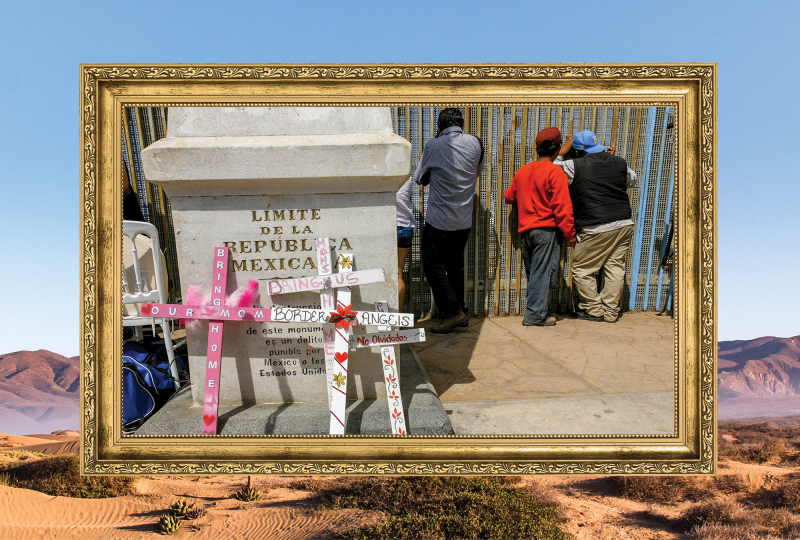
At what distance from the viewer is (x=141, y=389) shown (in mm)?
2916

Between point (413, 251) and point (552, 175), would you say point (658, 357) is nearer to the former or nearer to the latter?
point (552, 175)

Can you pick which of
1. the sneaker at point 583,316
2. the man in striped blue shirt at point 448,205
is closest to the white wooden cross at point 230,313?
the man in striped blue shirt at point 448,205

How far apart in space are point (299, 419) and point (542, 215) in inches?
128

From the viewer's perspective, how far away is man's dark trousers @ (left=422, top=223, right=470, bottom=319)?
15.3 feet

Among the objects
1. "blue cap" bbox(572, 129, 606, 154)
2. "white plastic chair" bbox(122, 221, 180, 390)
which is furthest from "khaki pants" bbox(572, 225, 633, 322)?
"white plastic chair" bbox(122, 221, 180, 390)

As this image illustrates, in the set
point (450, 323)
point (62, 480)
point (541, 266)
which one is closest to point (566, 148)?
point (541, 266)

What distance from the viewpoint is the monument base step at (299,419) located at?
2352 millimetres

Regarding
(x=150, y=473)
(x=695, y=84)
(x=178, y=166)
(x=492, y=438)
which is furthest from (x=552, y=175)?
(x=150, y=473)

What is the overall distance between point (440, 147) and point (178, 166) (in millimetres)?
2517

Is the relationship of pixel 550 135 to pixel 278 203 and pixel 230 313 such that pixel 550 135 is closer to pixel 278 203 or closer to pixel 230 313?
pixel 278 203

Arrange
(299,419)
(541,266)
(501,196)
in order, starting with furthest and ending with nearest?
(501,196), (541,266), (299,419)

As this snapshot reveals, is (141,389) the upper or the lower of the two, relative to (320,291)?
lower

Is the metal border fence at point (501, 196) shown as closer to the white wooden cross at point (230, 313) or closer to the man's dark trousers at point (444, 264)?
the man's dark trousers at point (444, 264)

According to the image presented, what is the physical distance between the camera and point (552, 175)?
4406mm
